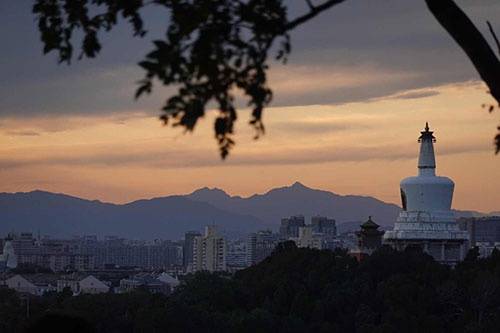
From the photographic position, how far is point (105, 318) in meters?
53.5

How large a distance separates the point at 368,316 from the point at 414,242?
55.3ft

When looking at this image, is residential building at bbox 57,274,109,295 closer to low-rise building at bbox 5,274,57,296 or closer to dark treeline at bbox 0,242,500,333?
low-rise building at bbox 5,274,57,296

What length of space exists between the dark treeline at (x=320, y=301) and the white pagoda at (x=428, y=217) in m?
5.79

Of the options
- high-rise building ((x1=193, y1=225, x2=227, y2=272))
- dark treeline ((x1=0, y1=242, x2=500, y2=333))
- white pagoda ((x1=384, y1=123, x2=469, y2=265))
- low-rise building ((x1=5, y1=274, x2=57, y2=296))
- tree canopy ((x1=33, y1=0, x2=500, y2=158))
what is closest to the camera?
tree canopy ((x1=33, y1=0, x2=500, y2=158))

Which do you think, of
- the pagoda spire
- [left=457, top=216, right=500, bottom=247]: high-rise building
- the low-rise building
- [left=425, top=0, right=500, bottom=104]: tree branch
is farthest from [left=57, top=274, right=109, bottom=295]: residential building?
[left=425, top=0, right=500, bottom=104]: tree branch

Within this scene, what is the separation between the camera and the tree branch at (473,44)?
655cm

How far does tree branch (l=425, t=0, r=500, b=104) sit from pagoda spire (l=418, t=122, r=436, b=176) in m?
67.0

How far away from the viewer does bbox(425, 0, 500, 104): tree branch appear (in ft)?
21.5

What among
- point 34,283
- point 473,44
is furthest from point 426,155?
point 473,44

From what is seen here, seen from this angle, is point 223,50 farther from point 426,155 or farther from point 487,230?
point 487,230

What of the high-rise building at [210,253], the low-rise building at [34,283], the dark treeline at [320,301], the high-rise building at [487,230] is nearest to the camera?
the dark treeline at [320,301]

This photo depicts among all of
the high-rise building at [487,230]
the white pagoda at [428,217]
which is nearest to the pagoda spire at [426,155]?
the white pagoda at [428,217]

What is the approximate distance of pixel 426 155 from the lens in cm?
7388

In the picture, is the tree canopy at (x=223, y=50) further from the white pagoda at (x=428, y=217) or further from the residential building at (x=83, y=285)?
the residential building at (x=83, y=285)
